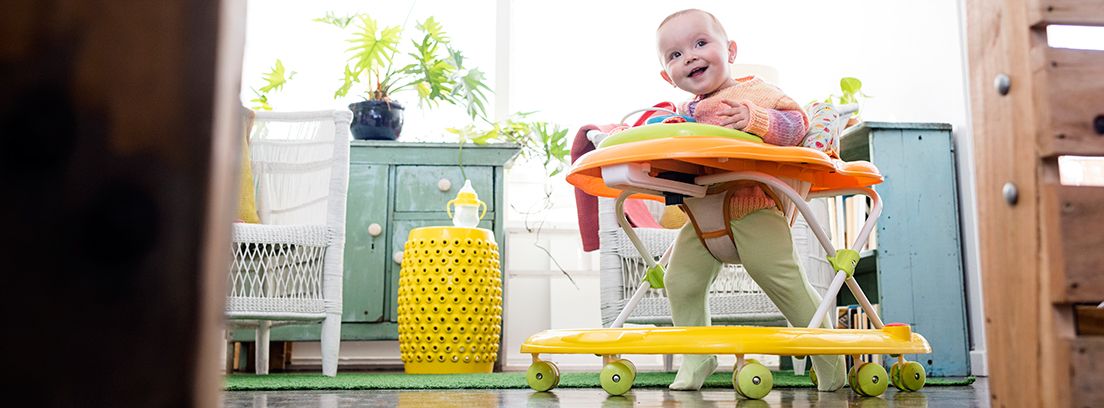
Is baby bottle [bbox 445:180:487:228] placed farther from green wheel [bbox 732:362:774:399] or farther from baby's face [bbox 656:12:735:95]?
green wheel [bbox 732:362:774:399]

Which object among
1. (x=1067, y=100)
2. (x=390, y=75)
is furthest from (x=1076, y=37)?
(x=390, y=75)

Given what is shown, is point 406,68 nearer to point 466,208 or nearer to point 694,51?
point 466,208

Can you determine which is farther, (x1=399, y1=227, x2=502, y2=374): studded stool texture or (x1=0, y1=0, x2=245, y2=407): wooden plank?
(x1=399, y1=227, x2=502, y2=374): studded stool texture

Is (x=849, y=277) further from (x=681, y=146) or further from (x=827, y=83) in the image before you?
(x=827, y=83)

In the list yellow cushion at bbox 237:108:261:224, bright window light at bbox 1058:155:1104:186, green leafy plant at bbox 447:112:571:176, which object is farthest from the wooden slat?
green leafy plant at bbox 447:112:571:176

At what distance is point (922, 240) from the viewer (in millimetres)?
2637

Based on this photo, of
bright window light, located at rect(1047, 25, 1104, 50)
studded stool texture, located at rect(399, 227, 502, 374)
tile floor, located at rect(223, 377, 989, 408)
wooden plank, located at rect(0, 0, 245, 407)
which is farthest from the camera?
studded stool texture, located at rect(399, 227, 502, 374)

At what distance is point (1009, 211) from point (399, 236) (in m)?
2.65

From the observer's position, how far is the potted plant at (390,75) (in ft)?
10.7

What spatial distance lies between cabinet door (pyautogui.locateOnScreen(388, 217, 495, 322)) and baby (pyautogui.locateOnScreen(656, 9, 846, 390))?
1505 millimetres

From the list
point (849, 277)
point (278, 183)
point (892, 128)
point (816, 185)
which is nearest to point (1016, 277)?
point (849, 277)

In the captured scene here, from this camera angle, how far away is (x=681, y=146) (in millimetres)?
1536

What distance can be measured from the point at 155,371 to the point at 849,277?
1687mm

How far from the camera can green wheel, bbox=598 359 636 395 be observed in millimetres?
1625
